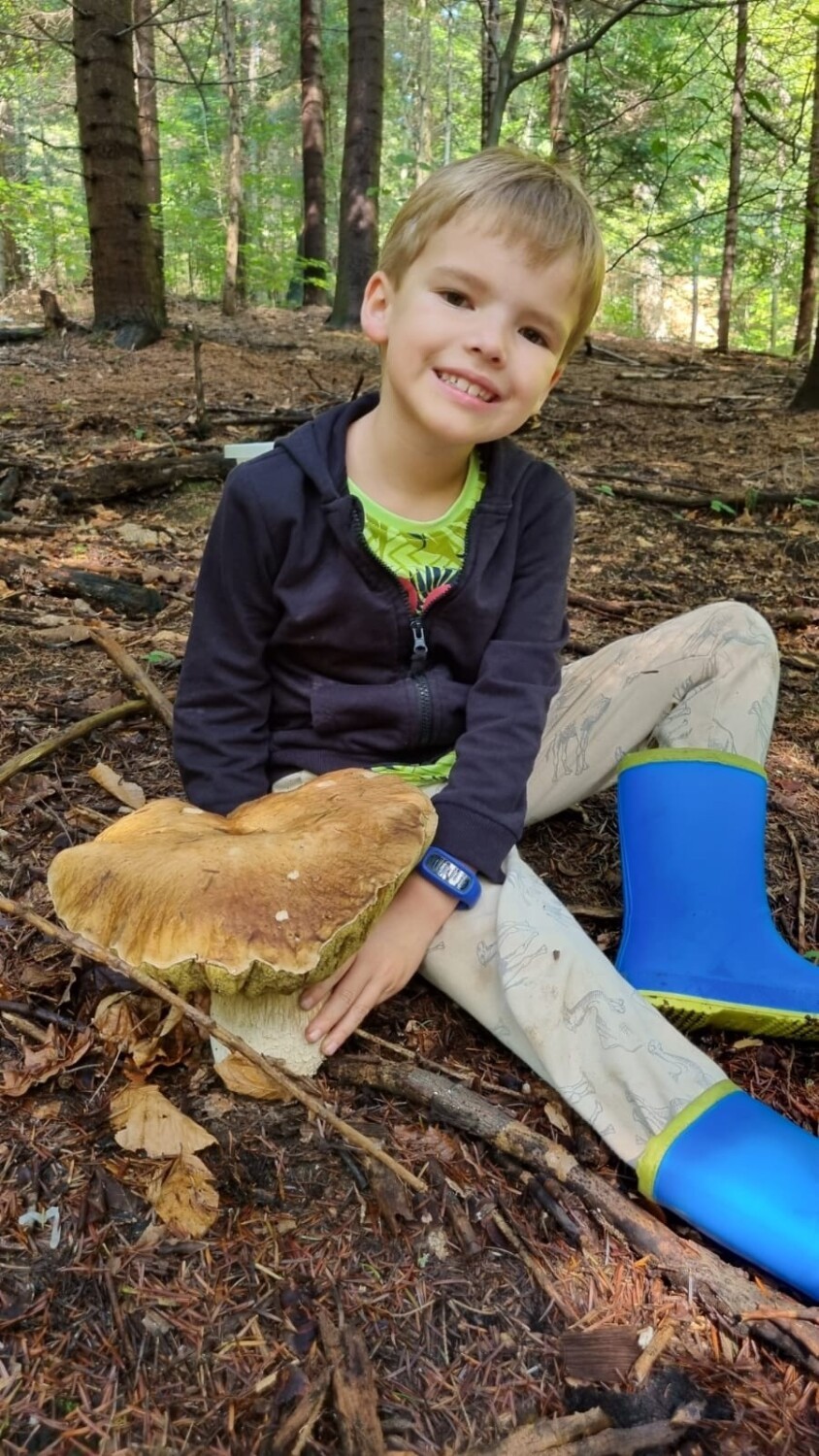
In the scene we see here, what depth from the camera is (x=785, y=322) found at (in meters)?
38.3

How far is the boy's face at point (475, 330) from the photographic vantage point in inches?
72.5

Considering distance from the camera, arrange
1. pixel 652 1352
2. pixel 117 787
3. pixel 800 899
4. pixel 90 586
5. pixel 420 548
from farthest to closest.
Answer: pixel 90 586, pixel 117 787, pixel 800 899, pixel 420 548, pixel 652 1352

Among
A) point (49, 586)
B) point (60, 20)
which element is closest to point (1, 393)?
point (49, 586)

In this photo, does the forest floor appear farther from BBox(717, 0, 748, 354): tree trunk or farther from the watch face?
BBox(717, 0, 748, 354): tree trunk

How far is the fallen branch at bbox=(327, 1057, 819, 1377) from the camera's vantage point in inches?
55.5

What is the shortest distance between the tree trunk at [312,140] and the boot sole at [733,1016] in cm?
1514

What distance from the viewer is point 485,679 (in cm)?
215

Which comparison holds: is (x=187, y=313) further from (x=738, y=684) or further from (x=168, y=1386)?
(x=168, y=1386)

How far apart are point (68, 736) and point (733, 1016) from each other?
1913 millimetres

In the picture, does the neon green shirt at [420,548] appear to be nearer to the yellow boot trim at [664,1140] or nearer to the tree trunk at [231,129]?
the yellow boot trim at [664,1140]

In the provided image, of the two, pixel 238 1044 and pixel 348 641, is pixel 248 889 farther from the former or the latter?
pixel 348 641

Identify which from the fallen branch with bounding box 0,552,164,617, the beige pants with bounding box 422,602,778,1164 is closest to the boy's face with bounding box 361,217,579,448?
the beige pants with bounding box 422,602,778,1164

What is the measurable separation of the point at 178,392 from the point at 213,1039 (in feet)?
21.3

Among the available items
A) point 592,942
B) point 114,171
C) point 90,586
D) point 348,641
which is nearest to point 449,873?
A: point 592,942
